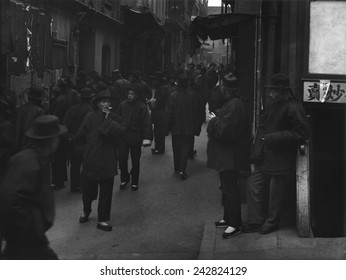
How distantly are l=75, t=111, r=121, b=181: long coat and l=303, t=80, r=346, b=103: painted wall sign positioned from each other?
2.37m

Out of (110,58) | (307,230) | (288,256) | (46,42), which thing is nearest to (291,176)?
(307,230)

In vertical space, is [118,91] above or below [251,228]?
above

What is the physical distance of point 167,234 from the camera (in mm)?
5887

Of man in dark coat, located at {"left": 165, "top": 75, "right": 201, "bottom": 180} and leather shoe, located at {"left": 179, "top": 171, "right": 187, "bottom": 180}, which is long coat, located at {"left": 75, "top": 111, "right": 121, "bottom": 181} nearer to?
leather shoe, located at {"left": 179, "top": 171, "right": 187, "bottom": 180}

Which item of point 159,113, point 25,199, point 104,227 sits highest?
point 159,113

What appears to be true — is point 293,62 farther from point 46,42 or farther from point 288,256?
point 46,42

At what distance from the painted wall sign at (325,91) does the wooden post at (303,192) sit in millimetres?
652

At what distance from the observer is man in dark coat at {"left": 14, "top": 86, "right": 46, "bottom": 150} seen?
516 centimetres

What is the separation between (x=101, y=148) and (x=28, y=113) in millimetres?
1156

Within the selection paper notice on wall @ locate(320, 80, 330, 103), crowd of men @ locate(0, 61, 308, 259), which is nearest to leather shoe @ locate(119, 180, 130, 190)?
crowd of men @ locate(0, 61, 308, 259)

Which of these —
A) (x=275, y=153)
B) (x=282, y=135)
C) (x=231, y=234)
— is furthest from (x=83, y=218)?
(x=282, y=135)

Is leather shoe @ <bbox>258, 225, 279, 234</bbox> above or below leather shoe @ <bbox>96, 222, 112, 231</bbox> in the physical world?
above

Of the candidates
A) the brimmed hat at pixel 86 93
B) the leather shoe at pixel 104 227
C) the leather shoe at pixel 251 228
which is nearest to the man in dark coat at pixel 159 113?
Answer: the brimmed hat at pixel 86 93

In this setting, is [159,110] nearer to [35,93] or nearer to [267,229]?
[35,93]
